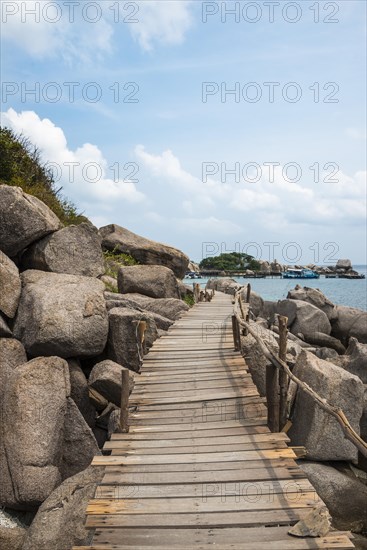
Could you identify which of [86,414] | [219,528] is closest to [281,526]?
[219,528]

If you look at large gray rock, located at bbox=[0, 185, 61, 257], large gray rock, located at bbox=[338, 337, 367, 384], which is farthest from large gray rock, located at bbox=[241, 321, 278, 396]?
large gray rock, located at bbox=[0, 185, 61, 257]

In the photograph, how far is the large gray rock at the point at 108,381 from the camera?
12445mm

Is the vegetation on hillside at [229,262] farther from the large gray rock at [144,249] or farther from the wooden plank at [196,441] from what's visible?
the wooden plank at [196,441]

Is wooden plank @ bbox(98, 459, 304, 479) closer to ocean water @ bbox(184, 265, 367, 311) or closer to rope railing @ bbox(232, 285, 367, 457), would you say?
rope railing @ bbox(232, 285, 367, 457)

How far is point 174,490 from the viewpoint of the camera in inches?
245

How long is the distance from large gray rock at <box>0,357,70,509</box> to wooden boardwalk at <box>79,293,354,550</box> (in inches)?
79.8

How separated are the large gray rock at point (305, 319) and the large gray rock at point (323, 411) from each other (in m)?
16.4

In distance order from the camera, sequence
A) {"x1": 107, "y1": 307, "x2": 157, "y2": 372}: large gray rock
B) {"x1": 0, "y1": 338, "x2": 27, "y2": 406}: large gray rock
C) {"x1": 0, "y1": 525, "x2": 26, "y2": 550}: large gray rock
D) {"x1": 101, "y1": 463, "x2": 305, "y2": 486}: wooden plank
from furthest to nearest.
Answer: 1. {"x1": 107, "y1": 307, "x2": 157, "y2": 372}: large gray rock
2. {"x1": 0, "y1": 338, "x2": 27, "y2": 406}: large gray rock
3. {"x1": 0, "y1": 525, "x2": 26, "y2": 550}: large gray rock
4. {"x1": 101, "y1": 463, "x2": 305, "y2": 486}: wooden plank

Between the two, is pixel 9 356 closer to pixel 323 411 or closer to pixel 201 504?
pixel 323 411

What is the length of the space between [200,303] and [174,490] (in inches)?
835

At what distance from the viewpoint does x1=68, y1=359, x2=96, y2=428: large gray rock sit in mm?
12891

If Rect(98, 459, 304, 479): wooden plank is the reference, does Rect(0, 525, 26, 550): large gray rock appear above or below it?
below

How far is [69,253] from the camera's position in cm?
1664

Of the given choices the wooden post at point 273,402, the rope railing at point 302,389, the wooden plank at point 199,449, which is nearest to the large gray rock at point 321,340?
the rope railing at point 302,389
